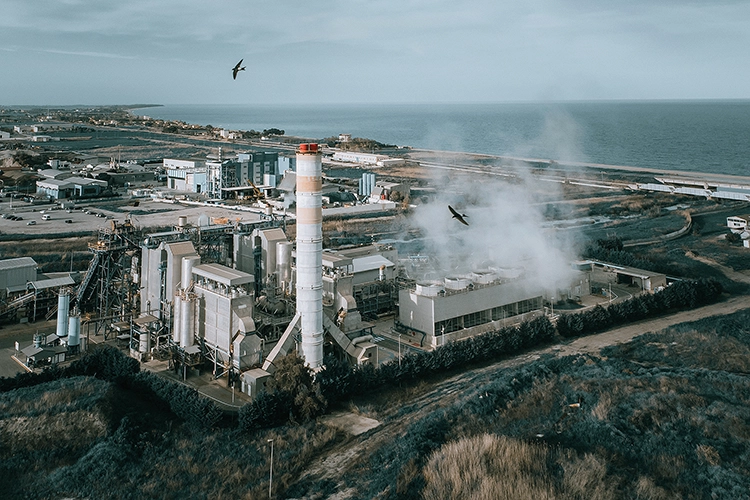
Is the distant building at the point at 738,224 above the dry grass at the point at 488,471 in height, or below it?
above

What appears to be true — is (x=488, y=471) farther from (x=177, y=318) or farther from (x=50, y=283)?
(x=50, y=283)

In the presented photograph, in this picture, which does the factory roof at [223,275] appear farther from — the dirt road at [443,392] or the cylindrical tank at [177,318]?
the dirt road at [443,392]

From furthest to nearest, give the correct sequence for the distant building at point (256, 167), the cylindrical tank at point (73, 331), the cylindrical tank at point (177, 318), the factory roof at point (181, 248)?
the distant building at point (256, 167), the factory roof at point (181, 248), the cylindrical tank at point (73, 331), the cylindrical tank at point (177, 318)

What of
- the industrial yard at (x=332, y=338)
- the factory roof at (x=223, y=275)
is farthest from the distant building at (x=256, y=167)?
the factory roof at (x=223, y=275)

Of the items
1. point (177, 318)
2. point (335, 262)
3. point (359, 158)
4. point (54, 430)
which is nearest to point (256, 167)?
point (359, 158)

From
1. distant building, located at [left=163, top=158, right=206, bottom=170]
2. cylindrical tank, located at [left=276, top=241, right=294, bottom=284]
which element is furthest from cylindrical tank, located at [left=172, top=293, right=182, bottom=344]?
distant building, located at [left=163, top=158, right=206, bottom=170]
